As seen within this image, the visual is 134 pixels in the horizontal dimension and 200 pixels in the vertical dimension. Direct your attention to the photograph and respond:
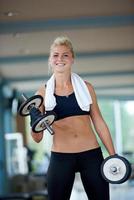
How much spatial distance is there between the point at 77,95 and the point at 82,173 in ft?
1.14

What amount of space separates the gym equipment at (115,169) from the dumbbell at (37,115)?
0.27 m

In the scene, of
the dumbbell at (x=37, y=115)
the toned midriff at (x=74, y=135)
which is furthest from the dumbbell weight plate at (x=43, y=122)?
the toned midriff at (x=74, y=135)

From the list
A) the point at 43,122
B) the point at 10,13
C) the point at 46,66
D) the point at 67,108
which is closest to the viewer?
the point at 43,122

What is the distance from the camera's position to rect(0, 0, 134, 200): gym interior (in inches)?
164

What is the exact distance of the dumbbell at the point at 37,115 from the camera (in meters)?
2.03

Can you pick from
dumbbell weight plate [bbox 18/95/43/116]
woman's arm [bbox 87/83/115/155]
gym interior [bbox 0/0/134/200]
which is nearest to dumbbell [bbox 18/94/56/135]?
dumbbell weight plate [bbox 18/95/43/116]

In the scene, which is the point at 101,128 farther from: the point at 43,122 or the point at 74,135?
the point at 43,122

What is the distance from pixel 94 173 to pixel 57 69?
1.61 feet

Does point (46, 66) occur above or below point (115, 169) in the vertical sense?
above

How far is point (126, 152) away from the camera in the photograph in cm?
478

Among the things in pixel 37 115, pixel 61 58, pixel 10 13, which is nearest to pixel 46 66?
pixel 10 13

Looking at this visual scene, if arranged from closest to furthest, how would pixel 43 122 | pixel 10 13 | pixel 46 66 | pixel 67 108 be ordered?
pixel 43 122 → pixel 67 108 → pixel 10 13 → pixel 46 66

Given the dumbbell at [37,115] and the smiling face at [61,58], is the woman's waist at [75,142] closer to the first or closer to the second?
the dumbbell at [37,115]

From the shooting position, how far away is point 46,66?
4.66 m
